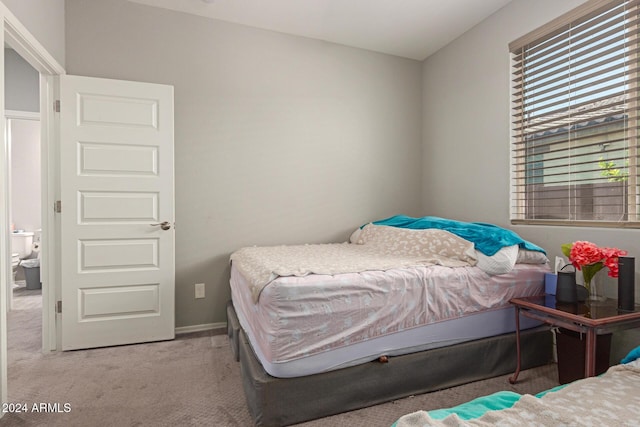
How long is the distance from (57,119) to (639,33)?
383 centimetres

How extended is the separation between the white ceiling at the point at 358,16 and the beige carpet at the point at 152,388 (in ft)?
9.03

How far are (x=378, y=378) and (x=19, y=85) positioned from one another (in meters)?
4.77

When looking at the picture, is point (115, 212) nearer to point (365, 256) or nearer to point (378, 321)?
point (365, 256)

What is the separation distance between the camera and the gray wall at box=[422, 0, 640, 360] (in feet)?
8.00

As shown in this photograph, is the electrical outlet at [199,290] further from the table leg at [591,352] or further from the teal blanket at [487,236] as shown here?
the table leg at [591,352]

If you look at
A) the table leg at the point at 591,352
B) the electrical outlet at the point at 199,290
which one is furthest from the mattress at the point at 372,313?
the electrical outlet at the point at 199,290

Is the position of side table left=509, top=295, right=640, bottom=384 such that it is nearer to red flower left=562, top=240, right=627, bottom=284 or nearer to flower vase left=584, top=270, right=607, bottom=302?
flower vase left=584, top=270, right=607, bottom=302

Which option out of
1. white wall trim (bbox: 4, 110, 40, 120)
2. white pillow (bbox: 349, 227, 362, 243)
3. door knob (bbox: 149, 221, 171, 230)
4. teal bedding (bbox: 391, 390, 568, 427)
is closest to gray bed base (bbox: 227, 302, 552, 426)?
teal bedding (bbox: 391, 390, 568, 427)

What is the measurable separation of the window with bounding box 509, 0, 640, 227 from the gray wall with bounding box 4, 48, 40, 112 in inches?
193

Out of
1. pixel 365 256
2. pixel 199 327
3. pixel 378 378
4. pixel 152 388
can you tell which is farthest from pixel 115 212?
pixel 378 378

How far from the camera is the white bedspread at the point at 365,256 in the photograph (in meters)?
1.81

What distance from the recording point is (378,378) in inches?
67.8

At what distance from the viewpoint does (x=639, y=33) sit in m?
1.88

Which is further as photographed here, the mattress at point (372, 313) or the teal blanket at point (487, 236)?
the teal blanket at point (487, 236)
